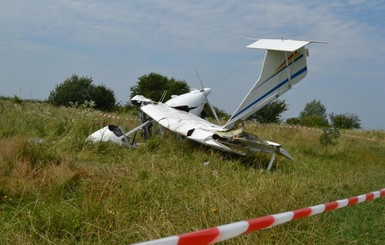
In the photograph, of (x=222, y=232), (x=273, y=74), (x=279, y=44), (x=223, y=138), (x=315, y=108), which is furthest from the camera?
(x=315, y=108)

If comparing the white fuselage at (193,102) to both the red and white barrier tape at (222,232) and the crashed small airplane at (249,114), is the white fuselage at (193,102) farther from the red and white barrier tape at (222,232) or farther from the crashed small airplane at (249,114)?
the red and white barrier tape at (222,232)

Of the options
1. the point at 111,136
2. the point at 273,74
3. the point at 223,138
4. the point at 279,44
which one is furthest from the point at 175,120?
the point at 279,44

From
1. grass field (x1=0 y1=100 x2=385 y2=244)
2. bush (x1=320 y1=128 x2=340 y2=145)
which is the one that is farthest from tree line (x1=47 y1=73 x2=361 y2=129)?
grass field (x1=0 y1=100 x2=385 y2=244)

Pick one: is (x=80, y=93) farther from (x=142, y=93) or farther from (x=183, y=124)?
(x=183, y=124)

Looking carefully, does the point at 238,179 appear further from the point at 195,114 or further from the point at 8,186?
the point at 195,114

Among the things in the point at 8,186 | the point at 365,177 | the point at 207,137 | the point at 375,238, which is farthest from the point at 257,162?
the point at 8,186

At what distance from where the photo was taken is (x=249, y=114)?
1091 cm

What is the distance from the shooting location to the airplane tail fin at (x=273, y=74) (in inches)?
424

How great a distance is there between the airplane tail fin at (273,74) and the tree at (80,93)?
1248 inches

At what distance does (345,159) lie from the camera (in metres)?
12.9

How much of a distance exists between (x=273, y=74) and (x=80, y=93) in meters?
34.8

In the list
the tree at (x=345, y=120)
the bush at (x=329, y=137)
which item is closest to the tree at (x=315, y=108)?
the tree at (x=345, y=120)

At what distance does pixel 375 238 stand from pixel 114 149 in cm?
557

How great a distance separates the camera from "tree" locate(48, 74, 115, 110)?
137ft
